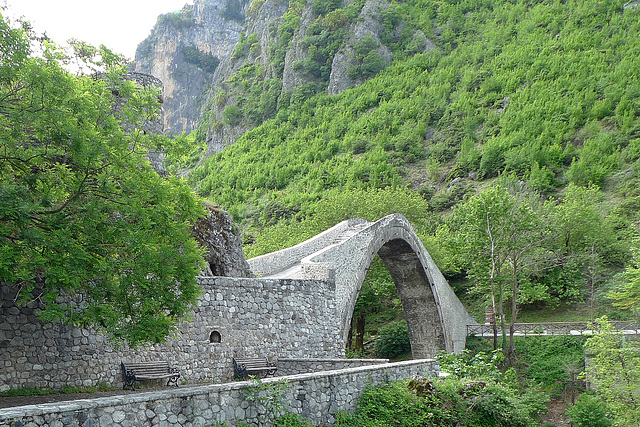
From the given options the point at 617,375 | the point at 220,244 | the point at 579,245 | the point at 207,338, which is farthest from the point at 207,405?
the point at 579,245

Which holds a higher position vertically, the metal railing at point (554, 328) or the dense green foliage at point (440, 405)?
the metal railing at point (554, 328)

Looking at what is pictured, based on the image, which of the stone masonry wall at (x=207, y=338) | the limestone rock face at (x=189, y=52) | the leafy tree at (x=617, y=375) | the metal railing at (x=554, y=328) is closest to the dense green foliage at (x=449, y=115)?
the metal railing at (x=554, y=328)

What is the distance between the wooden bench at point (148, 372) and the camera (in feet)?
32.5

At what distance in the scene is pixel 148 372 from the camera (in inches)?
403

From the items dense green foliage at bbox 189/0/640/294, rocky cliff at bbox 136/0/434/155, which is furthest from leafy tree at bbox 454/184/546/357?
rocky cliff at bbox 136/0/434/155

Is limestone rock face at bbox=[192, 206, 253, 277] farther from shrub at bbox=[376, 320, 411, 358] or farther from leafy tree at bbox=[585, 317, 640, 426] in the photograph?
shrub at bbox=[376, 320, 411, 358]

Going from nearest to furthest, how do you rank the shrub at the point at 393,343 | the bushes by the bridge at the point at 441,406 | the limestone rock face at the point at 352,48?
the bushes by the bridge at the point at 441,406 < the shrub at the point at 393,343 < the limestone rock face at the point at 352,48

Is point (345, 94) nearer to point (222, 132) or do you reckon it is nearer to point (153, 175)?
point (222, 132)

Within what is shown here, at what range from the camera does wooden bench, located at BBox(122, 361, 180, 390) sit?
9.91 m

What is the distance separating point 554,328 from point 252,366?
1778cm

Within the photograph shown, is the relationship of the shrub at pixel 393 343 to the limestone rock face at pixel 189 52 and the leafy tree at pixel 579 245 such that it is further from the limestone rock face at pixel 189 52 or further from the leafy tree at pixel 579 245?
the limestone rock face at pixel 189 52

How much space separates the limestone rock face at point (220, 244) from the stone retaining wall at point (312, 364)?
305cm

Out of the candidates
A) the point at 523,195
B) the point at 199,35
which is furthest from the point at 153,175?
the point at 199,35

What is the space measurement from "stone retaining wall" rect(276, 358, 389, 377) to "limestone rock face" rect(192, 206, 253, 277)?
305 cm
